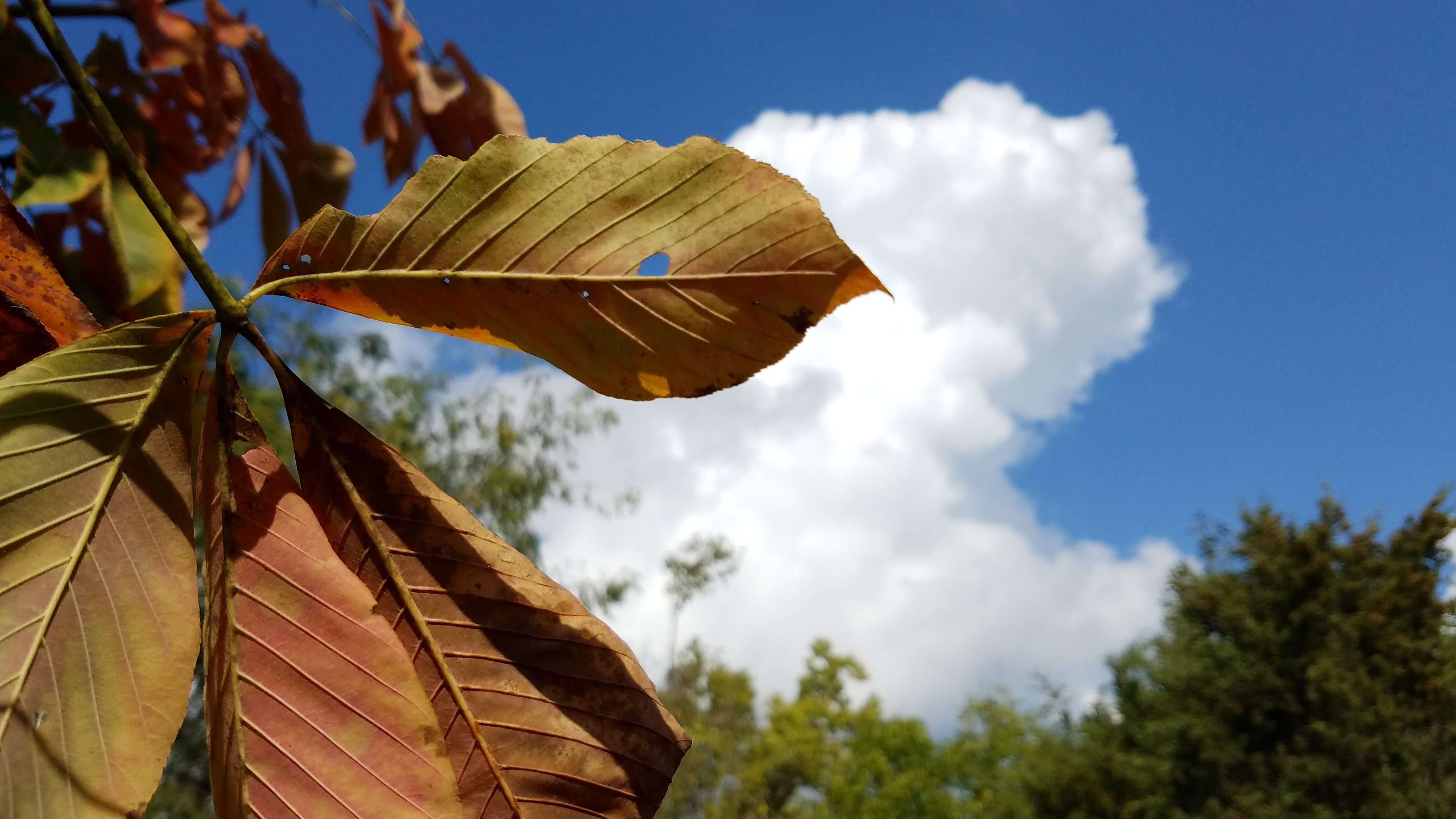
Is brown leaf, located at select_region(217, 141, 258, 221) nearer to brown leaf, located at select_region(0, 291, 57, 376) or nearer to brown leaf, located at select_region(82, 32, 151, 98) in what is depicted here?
brown leaf, located at select_region(82, 32, 151, 98)

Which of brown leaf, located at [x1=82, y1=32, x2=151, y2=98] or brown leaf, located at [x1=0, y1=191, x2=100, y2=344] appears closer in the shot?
brown leaf, located at [x1=0, y1=191, x2=100, y2=344]

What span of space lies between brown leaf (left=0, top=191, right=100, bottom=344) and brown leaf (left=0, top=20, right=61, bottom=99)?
0.40 meters

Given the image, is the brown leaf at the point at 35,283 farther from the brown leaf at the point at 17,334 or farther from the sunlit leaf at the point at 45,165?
the sunlit leaf at the point at 45,165

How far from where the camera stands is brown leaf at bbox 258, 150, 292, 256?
32.0 inches

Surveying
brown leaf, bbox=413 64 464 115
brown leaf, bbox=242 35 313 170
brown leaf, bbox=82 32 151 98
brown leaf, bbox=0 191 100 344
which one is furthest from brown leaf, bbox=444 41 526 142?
brown leaf, bbox=0 191 100 344

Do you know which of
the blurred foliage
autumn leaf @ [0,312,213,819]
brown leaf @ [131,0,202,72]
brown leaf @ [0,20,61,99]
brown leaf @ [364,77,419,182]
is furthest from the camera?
the blurred foliage

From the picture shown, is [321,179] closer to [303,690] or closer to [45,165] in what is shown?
[45,165]

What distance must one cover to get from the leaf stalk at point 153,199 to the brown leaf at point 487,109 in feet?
1.70

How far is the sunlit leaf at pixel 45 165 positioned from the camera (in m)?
0.53

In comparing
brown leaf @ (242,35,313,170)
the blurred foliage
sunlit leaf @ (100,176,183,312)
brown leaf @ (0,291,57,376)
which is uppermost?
the blurred foliage

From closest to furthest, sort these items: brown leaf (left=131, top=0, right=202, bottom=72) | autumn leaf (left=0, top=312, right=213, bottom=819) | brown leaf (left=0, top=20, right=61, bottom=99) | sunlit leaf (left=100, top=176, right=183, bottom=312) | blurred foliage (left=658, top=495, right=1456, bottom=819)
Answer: autumn leaf (left=0, top=312, right=213, bottom=819) < sunlit leaf (left=100, top=176, right=183, bottom=312) < brown leaf (left=0, top=20, right=61, bottom=99) < brown leaf (left=131, top=0, right=202, bottom=72) < blurred foliage (left=658, top=495, right=1456, bottom=819)

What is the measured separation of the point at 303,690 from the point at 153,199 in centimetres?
15

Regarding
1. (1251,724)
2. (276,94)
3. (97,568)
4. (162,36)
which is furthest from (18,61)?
(1251,724)

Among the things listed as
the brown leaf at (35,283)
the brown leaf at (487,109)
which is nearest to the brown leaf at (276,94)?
the brown leaf at (487,109)
